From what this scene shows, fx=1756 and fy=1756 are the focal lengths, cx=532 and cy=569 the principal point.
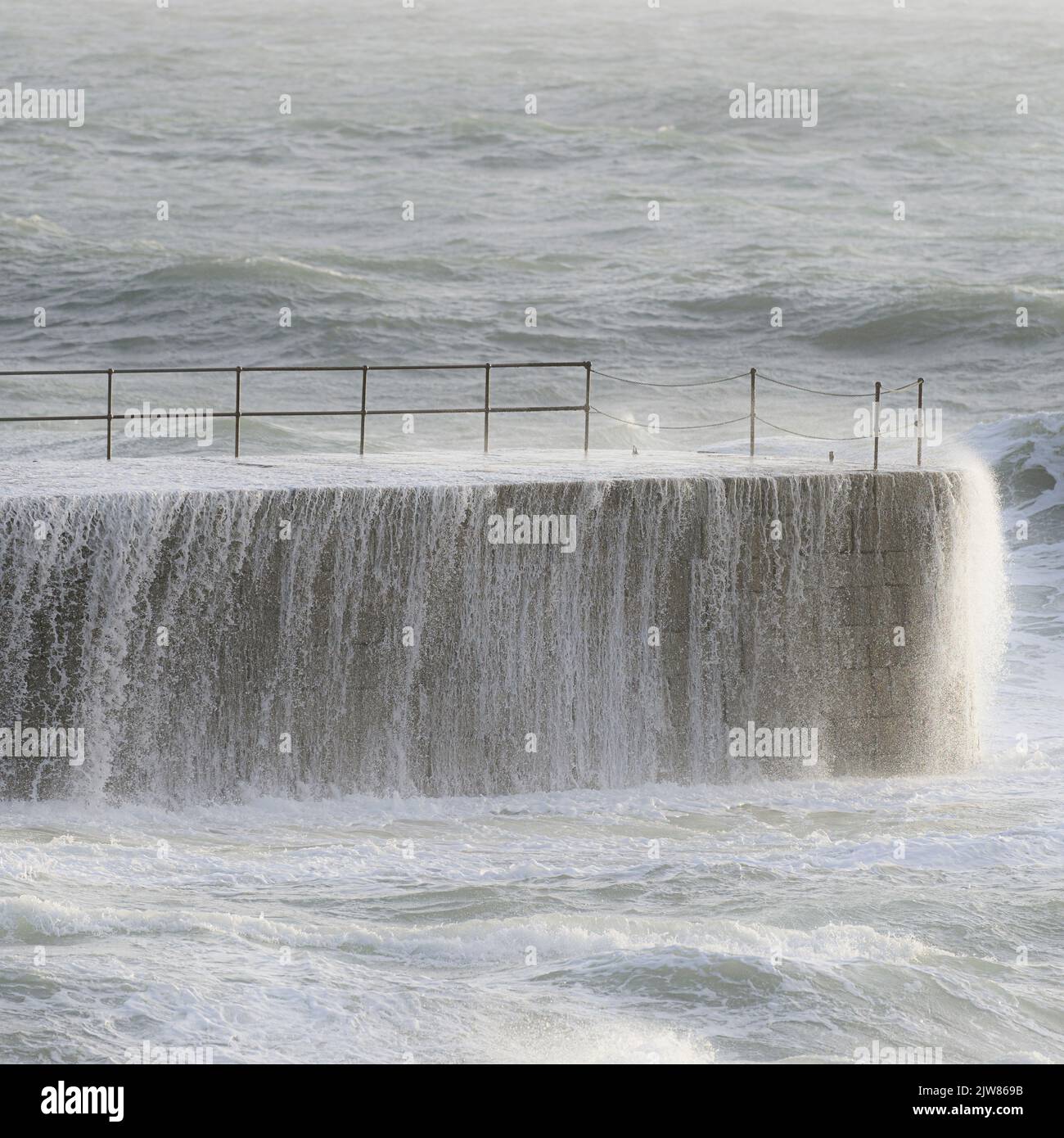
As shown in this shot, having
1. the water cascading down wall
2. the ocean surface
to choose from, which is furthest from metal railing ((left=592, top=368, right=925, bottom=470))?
the ocean surface

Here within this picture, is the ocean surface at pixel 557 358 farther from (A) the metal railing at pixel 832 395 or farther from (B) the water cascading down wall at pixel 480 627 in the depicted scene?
(A) the metal railing at pixel 832 395

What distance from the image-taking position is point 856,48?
6094cm

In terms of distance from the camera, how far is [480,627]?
12.1m

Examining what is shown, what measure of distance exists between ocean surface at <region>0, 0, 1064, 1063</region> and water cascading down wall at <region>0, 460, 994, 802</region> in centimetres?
36

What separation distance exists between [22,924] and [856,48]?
189ft

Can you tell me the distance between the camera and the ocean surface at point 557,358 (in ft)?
27.6

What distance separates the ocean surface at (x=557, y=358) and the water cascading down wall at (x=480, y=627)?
0.36m

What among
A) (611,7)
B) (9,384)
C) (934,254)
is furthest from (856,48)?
(9,384)

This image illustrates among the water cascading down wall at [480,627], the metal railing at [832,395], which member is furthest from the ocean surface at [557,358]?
the metal railing at [832,395]

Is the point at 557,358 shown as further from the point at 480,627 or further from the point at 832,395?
the point at 480,627

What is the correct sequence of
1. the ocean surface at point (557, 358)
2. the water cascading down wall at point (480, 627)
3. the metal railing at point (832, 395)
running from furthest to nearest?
the metal railing at point (832, 395)
the water cascading down wall at point (480, 627)
the ocean surface at point (557, 358)
